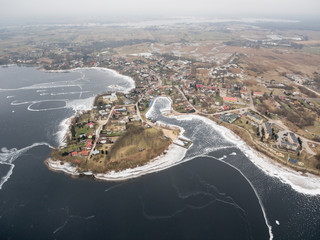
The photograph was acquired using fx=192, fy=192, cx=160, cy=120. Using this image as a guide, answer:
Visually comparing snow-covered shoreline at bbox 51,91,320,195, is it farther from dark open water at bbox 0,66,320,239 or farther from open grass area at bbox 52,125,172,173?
dark open water at bbox 0,66,320,239

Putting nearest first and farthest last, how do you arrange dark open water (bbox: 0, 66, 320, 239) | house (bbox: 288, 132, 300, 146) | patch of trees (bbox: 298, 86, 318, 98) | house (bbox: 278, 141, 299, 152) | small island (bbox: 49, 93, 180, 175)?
dark open water (bbox: 0, 66, 320, 239) < small island (bbox: 49, 93, 180, 175) < house (bbox: 278, 141, 299, 152) < house (bbox: 288, 132, 300, 146) < patch of trees (bbox: 298, 86, 318, 98)

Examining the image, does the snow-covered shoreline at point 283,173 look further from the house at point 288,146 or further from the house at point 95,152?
the house at point 95,152

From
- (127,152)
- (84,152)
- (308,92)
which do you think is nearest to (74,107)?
(84,152)

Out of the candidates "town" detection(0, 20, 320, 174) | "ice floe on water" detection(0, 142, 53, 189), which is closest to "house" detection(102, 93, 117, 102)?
"town" detection(0, 20, 320, 174)

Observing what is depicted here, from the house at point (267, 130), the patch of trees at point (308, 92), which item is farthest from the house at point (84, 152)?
the patch of trees at point (308, 92)

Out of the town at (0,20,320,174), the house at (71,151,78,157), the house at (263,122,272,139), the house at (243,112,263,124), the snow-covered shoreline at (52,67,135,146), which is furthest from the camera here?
the house at (243,112,263,124)

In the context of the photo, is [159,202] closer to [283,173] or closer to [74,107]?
[283,173]
